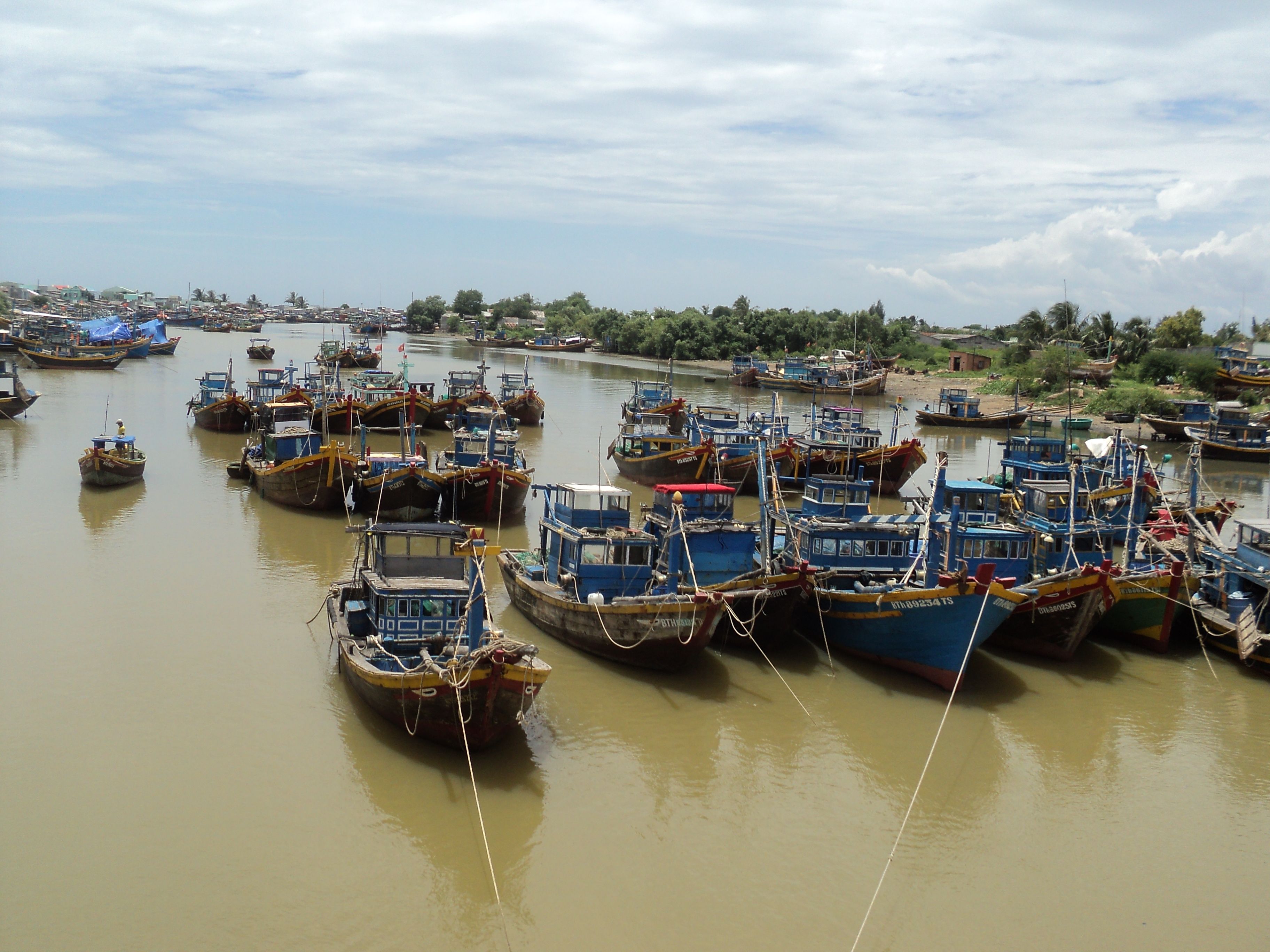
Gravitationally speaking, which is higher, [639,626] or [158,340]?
[158,340]

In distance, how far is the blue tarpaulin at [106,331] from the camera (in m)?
79.1

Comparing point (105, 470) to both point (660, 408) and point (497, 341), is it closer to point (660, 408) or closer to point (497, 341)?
point (660, 408)

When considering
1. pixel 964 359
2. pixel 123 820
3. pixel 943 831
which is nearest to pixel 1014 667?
pixel 943 831

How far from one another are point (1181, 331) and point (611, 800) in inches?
3207

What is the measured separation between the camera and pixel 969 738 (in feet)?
50.8

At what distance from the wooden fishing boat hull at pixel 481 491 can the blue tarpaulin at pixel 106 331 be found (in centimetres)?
6264

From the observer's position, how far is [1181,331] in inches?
3127

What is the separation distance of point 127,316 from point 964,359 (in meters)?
95.4

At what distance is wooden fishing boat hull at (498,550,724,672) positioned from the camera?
15859 millimetres

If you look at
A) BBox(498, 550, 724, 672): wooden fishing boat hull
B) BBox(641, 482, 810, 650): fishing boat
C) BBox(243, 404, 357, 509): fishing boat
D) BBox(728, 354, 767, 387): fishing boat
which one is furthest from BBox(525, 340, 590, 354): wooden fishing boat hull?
BBox(498, 550, 724, 672): wooden fishing boat hull

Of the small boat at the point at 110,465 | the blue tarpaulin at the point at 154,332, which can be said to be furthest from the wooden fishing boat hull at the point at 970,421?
the blue tarpaulin at the point at 154,332

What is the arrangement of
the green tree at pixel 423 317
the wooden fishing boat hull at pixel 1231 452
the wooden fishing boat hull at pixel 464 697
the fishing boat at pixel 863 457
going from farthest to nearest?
1. the green tree at pixel 423 317
2. the wooden fishing boat hull at pixel 1231 452
3. the fishing boat at pixel 863 457
4. the wooden fishing boat hull at pixel 464 697

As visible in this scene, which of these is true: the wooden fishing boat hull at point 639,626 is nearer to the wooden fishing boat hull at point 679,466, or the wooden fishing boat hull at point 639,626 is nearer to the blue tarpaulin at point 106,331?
the wooden fishing boat hull at point 679,466

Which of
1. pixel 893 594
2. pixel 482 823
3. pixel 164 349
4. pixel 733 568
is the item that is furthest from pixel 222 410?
pixel 164 349
